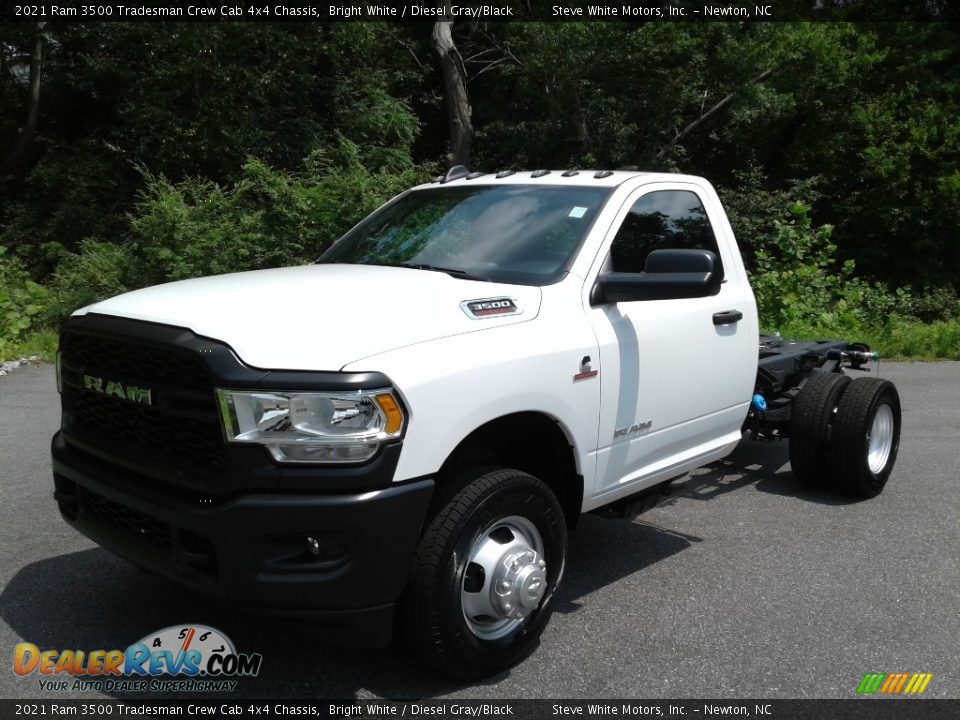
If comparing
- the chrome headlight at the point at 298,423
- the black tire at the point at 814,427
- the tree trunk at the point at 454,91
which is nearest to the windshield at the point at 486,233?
the chrome headlight at the point at 298,423

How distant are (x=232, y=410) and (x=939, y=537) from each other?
4207mm

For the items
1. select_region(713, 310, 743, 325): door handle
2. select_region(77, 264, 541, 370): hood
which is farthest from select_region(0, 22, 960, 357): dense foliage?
select_region(77, 264, 541, 370): hood

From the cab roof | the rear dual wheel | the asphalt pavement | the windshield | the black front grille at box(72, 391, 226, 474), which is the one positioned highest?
the cab roof

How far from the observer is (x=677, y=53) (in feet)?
68.1

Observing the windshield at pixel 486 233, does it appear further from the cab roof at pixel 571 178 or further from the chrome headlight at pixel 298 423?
the chrome headlight at pixel 298 423

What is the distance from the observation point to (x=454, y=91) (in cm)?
2212

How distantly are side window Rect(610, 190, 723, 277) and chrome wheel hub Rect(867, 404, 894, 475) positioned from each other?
2.04m

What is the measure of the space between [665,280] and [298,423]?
68.1 inches

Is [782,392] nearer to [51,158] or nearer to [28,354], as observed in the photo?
[28,354]

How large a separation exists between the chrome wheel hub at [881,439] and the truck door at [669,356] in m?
1.62

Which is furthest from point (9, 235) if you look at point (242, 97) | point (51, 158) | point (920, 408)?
point (920, 408)

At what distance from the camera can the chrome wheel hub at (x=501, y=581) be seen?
11.5 feet

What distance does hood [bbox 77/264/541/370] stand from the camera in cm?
312

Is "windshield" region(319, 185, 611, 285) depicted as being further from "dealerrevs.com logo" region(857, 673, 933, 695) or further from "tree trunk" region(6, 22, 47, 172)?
"tree trunk" region(6, 22, 47, 172)
